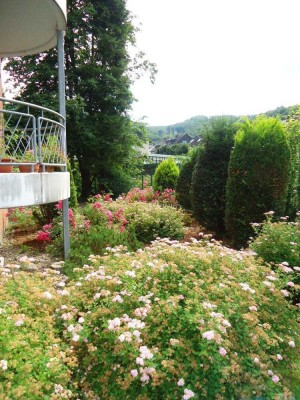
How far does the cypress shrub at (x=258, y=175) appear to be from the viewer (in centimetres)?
715

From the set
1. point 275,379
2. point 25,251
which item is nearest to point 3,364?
point 275,379

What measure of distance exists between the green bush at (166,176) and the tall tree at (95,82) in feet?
9.05

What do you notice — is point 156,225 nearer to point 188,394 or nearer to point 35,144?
point 35,144

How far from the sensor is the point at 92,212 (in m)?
8.45

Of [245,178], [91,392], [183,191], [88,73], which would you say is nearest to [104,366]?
[91,392]

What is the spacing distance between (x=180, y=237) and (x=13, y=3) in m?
5.94

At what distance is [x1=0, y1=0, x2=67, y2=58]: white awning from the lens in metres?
5.69

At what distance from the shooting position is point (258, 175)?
7.21 m

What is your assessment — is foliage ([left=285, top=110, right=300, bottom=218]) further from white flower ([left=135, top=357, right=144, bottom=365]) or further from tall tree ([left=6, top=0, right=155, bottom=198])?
tall tree ([left=6, top=0, right=155, bottom=198])

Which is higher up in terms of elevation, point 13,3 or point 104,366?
point 13,3

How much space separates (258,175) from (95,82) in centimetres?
1161

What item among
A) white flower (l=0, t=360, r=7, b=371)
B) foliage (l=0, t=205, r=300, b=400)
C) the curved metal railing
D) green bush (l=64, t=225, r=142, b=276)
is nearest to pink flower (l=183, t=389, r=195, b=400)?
foliage (l=0, t=205, r=300, b=400)

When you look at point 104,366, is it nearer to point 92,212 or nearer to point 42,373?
point 42,373

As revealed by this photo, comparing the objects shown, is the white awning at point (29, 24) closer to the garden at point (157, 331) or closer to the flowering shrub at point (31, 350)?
the garden at point (157, 331)
